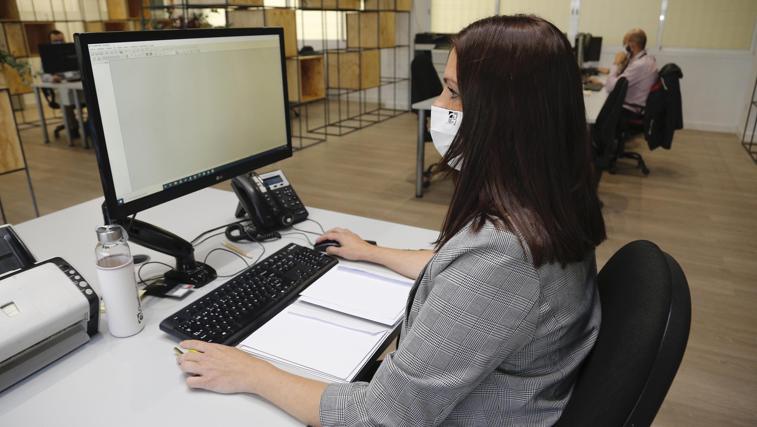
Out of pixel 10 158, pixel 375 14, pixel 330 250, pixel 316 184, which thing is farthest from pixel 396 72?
pixel 330 250

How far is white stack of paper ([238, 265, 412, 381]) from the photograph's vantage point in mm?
935

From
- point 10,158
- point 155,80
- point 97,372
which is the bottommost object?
point 10,158

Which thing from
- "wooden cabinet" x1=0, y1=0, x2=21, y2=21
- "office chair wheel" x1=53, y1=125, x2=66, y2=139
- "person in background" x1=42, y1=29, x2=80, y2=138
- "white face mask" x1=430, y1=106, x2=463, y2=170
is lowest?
"office chair wheel" x1=53, y1=125, x2=66, y2=139

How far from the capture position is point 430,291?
2.41 feet

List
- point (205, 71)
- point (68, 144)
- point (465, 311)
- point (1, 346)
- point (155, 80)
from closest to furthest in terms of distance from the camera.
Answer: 1. point (465, 311)
2. point (1, 346)
3. point (155, 80)
4. point (205, 71)
5. point (68, 144)

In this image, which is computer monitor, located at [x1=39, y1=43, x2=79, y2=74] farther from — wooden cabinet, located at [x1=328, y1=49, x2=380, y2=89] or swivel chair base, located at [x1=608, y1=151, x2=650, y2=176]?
swivel chair base, located at [x1=608, y1=151, x2=650, y2=176]

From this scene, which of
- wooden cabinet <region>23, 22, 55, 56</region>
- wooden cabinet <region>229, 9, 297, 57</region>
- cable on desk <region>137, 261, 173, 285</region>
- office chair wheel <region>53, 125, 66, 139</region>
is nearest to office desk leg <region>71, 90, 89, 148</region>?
office chair wheel <region>53, 125, 66, 139</region>

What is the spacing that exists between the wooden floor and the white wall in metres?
0.27

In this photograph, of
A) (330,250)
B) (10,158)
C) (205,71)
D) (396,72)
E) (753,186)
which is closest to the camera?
(205,71)

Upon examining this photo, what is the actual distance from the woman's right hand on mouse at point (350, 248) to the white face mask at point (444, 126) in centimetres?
38

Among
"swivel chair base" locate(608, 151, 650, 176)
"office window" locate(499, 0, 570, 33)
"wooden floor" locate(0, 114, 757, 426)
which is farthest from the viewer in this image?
"office window" locate(499, 0, 570, 33)

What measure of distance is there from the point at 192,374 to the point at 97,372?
0.16 metres

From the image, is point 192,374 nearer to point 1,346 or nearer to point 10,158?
point 1,346

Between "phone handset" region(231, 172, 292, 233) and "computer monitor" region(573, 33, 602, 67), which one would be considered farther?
"computer monitor" region(573, 33, 602, 67)
